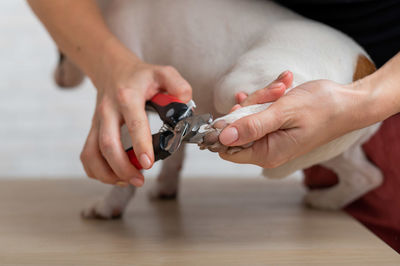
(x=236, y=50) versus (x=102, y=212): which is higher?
(x=236, y=50)

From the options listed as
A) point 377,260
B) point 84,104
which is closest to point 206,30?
point 377,260

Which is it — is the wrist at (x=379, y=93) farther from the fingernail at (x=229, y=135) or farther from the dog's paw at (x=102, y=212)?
the dog's paw at (x=102, y=212)

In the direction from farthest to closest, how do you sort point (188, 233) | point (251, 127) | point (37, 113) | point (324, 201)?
point (37, 113)
point (324, 201)
point (188, 233)
point (251, 127)

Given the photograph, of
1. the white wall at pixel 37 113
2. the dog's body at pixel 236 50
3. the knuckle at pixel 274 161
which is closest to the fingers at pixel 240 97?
the dog's body at pixel 236 50

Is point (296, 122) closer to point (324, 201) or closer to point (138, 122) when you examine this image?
point (138, 122)

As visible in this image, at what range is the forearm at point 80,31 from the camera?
0.92 meters

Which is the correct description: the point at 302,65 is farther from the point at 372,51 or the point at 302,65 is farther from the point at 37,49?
the point at 37,49

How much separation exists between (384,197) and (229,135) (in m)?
0.74

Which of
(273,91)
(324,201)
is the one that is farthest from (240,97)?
(324,201)

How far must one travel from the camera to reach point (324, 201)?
1.21 meters

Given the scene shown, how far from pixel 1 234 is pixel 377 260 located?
0.65m

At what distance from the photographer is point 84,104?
87.9 inches

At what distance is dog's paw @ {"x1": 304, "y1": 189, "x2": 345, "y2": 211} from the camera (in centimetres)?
120

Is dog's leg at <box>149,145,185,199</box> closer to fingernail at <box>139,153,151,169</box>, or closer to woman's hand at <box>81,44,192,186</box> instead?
woman's hand at <box>81,44,192,186</box>
